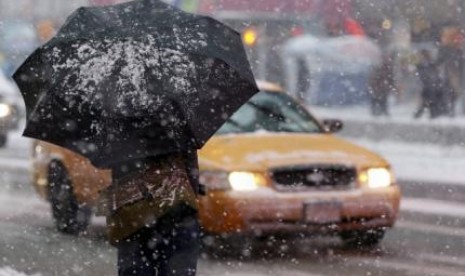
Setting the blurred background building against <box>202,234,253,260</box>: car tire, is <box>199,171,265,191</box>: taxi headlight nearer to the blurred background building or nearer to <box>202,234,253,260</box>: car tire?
<box>202,234,253,260</box>: car tire

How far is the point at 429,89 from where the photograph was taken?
63.9 feet

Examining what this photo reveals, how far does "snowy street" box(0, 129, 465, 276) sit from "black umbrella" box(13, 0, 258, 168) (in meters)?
3.42

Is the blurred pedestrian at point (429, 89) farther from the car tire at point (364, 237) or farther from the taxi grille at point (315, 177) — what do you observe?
the taxi grille at point (315, 177)

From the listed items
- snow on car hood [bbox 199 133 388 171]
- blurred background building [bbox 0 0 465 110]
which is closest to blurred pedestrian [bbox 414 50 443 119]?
blurred background building [bbox 0 0 465 110]

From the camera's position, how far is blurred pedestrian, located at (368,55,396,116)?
68.5 ft

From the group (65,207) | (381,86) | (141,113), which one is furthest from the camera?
(381,86)

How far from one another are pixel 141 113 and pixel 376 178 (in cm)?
471

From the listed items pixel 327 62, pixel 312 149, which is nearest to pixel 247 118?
pixel 312 149

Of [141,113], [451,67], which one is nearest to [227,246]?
[141,113]

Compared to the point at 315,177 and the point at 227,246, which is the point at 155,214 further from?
the point at 227,246

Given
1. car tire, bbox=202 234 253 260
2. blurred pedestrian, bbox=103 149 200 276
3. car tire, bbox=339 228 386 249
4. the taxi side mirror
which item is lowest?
car tire, bbox=202 234 253 260

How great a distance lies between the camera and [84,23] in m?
5.22

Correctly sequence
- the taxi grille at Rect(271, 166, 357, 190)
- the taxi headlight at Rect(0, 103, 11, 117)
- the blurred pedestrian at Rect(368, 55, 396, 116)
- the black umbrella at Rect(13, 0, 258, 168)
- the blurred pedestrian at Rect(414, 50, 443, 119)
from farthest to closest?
the blurred pedestrian at Rect(368, 55, 396, 116) → the taxi headlight at Rect(0, 103, 11, 117) → the blurred pedestrian at Rect(414, 50, 443, 119) → the taxi grille at Rect(271, 166, 357, 190) → the black umbrella at Rect(13, 0, 258, 168)

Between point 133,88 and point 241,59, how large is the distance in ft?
2.32
